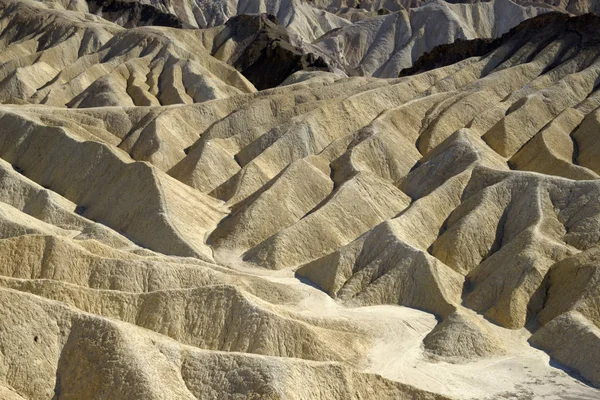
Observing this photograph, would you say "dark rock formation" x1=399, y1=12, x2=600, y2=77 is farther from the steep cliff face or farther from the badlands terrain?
the steep cliff face

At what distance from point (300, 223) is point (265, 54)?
53.2m

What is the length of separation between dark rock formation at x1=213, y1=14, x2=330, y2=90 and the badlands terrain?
0.45m

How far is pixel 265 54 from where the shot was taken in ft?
331

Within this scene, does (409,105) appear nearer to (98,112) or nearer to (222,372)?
(98,112)

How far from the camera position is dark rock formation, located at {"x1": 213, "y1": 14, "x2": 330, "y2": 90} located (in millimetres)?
97375

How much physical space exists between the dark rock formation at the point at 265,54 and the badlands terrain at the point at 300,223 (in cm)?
45

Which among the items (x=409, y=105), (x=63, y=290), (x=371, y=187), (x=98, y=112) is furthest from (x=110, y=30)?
(x=63, y=290)

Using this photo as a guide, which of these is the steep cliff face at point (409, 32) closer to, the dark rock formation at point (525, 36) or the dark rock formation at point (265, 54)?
the dark rock formation at point (265, 54)

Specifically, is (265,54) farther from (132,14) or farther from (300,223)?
(300,223)

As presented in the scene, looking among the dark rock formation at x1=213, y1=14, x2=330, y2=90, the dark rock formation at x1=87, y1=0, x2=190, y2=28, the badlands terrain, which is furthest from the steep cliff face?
the badlands terrain

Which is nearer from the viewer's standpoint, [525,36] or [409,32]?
[525,36]

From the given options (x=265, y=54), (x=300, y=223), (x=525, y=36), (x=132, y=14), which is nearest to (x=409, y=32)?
(x=265, y=54)

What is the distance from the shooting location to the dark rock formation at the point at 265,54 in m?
97.4

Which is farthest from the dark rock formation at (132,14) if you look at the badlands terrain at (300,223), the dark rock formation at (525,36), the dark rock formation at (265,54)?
the dark rock formation at (525,36)
